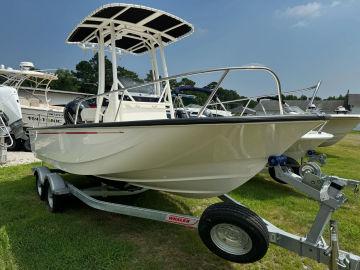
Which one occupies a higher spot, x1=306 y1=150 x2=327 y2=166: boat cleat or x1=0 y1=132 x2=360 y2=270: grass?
x1=306 y1=150 x2=327 y2=166: boat cleat

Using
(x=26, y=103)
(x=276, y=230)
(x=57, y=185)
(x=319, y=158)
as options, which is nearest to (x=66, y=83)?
(x=26, y=103)

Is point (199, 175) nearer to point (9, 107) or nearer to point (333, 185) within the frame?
point (333, 185)

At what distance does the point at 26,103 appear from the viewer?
12.3 meters

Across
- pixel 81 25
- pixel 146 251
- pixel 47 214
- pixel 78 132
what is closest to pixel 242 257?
pixel 146 251

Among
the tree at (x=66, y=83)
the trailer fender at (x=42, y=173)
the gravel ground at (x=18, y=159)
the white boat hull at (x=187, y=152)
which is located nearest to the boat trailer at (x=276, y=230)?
the white boat hull at (x=187, y=152)

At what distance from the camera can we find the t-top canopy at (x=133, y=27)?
4.26 meters

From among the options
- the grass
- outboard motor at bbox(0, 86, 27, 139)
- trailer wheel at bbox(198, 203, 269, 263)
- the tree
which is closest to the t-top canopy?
the grass

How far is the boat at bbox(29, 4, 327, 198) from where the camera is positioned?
286 centimetres

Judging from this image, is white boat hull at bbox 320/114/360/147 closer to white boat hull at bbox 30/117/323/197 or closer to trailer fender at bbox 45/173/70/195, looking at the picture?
white boat hull at bbox 30/117/323/197

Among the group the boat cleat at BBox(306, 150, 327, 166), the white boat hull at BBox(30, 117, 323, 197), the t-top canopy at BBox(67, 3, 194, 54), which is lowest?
the boat cleat at BBox(306, 150, 327, 166)

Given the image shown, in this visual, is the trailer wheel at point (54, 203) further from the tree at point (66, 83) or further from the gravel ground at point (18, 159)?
the tree at point (66, 83)

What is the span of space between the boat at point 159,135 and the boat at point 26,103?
6.16 meters

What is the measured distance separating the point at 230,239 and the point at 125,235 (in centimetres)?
142

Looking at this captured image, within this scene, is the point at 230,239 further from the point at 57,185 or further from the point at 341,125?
the point at 341,125
